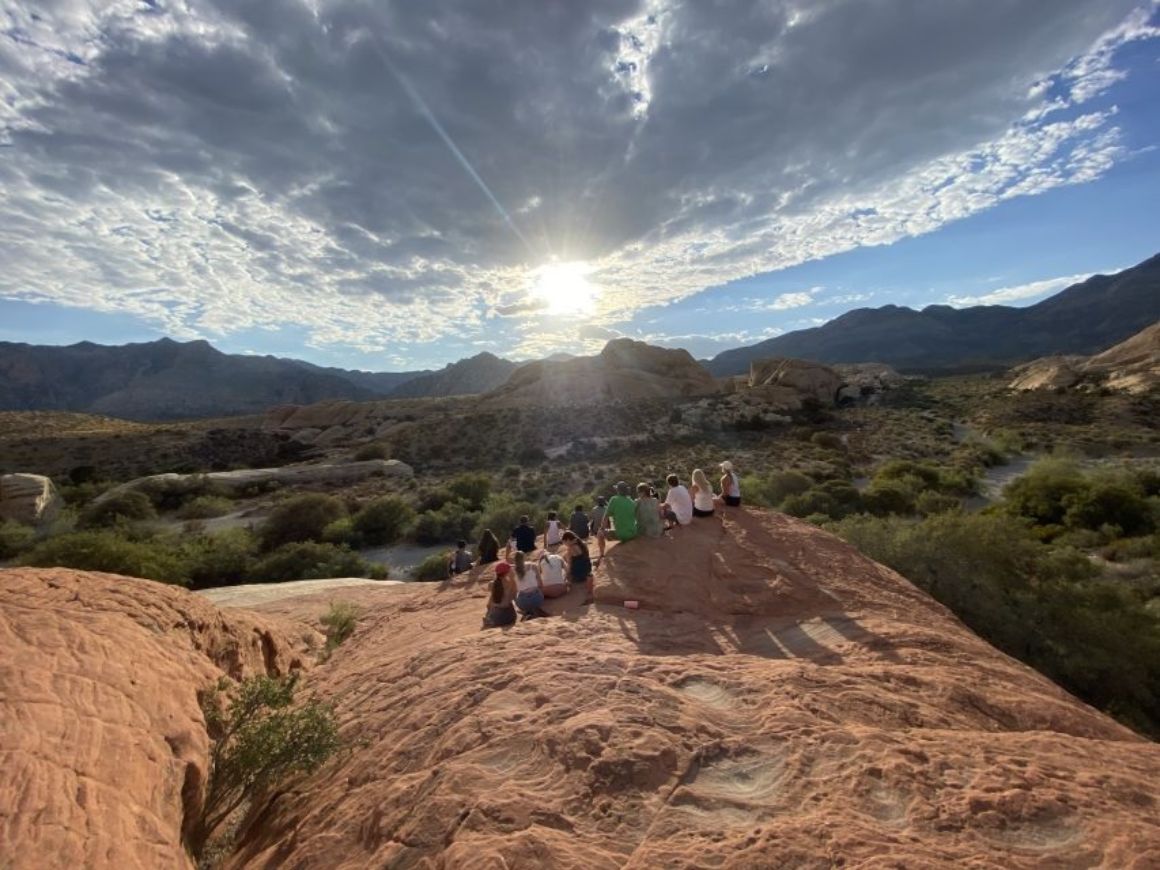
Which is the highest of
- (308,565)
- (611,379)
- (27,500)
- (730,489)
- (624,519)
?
(611,379)

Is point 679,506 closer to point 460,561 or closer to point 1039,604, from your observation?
point 460,561

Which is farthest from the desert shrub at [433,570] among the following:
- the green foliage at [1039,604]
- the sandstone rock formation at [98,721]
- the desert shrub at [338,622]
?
the green foliage at [1039,604]

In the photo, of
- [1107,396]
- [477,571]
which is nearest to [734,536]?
[477,571]

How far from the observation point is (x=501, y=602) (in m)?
8.81

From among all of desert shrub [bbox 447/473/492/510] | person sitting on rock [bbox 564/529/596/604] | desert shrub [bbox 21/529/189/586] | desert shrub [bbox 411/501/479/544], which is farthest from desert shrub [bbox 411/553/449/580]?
person sitting on rock [bbox 564/529/596/604]

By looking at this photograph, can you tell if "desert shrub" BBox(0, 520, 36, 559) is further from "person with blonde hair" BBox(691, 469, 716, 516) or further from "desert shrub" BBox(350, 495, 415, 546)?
"person with blonde hair" BBox(691, 469, 716, 516)

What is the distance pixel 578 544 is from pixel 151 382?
19649 cm

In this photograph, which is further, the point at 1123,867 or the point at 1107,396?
the point at 1107,396

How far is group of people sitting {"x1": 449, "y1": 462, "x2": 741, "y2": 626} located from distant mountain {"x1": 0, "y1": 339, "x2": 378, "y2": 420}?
15414 cm

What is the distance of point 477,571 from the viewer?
1316 centimetres

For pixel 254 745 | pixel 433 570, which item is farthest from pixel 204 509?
A: pixel 254 745

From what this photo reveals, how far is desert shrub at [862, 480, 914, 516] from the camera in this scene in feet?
73.1

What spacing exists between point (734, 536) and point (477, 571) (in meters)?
5.73

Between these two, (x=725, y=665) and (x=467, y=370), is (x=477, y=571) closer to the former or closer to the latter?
(x=725, y=665)
